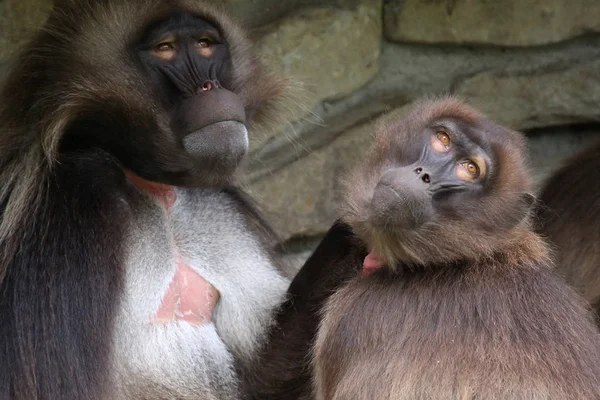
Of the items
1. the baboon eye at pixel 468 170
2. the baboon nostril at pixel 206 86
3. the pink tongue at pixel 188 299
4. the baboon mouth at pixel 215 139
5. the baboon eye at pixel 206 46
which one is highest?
the baboon eye at pixel 206 46

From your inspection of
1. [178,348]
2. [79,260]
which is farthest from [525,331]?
[79,260]

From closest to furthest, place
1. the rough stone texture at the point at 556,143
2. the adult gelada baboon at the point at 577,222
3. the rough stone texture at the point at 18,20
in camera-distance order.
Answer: the rough stone texture at the point at 18,20 < the adult gelada baboon at the point at 577,222 < the rough stone texture at the point at 556,143

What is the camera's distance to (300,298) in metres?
3.14

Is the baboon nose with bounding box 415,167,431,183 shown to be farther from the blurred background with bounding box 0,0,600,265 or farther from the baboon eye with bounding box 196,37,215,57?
the blurred background with bounding box 0,0,600,265

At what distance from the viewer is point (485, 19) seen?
384cm

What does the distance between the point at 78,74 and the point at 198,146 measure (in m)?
0.36

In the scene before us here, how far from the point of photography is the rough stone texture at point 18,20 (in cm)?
332

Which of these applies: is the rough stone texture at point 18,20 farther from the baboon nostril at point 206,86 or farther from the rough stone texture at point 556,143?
the rough stone texture at point 556,143

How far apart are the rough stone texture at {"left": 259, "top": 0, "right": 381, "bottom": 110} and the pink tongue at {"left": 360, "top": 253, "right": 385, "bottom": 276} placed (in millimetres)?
861

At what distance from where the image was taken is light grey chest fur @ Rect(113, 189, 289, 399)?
281 centimetres

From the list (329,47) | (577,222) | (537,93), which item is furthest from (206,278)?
(537,93)

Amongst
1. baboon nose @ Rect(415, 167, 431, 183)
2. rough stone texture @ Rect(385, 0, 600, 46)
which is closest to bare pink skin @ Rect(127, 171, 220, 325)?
baboon nose @ Rect(415, 167, 431, 183)

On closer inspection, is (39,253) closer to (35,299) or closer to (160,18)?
(35,299)

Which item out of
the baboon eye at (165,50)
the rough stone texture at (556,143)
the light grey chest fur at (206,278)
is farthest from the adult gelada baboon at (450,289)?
the rough stone texture at (556,143)
